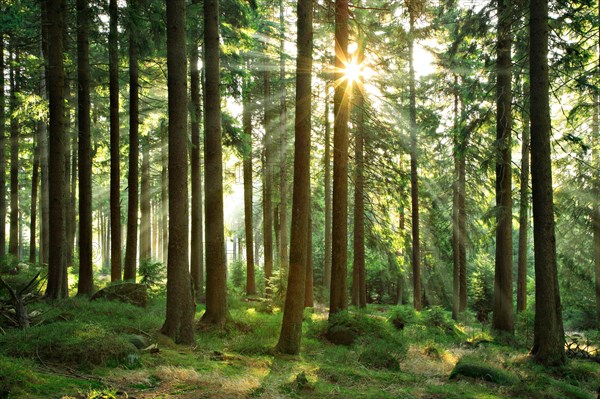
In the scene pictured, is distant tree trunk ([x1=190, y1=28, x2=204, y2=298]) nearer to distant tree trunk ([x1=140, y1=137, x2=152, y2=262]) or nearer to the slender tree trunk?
the slender tree trunk

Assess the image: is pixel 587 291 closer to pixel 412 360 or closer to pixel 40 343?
pixel 412 360

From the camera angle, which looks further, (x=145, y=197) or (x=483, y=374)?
(x=145, y=197)

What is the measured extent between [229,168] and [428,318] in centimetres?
1271

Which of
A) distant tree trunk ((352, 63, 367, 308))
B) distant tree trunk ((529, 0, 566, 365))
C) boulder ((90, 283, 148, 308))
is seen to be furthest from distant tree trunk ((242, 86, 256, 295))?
distant tree trunk ((529, 0, 566, 365))

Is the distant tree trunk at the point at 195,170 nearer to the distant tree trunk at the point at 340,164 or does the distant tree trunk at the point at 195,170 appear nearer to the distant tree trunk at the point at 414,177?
the distant tree trunk at the point at 340,164

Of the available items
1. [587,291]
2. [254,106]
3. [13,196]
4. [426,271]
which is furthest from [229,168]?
[587,291]

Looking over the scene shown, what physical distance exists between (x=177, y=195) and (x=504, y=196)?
10.6 meters

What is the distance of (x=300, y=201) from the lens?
8781 mm

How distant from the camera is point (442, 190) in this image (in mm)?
22500

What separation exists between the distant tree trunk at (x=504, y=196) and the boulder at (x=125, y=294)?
11.3 meters

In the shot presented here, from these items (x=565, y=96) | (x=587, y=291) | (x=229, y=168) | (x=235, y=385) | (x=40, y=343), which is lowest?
(x=587, y=291)

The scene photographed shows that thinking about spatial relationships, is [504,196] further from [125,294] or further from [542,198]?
[125,294]

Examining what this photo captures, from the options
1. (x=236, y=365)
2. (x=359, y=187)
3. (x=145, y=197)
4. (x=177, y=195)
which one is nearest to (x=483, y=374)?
(x=236, y=365)

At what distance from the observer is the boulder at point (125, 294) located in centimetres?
1207
